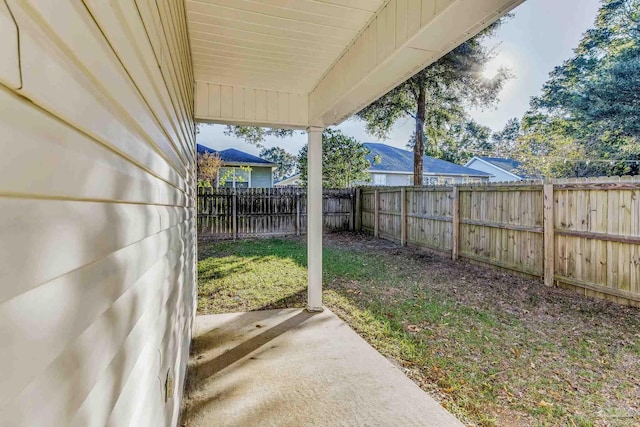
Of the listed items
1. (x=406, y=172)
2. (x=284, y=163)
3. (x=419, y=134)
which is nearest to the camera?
(x=419, y=134)

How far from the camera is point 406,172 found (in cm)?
1986

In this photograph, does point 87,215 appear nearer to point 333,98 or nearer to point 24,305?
point 24,305

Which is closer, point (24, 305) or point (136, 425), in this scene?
point (24, 305)

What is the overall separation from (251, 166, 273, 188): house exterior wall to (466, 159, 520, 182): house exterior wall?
14160 millimetres

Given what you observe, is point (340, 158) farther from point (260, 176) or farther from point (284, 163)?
point (284, 163)

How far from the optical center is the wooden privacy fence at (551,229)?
13.8ft

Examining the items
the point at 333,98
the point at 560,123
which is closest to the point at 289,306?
the point at 333,98

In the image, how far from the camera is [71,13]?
0.53 meters

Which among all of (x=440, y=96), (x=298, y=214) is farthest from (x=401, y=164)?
(x=298, y=214)

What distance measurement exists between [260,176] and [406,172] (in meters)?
8.48

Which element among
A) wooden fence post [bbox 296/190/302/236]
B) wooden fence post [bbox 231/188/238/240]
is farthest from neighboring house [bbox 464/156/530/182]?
wooden fence post [bbox 231/188/238/240]

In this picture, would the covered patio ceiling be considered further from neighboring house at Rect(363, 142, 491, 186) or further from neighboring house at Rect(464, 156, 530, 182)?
neighboring house at Rect(464, 156, 530, 182)

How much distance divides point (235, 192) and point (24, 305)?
977 cm

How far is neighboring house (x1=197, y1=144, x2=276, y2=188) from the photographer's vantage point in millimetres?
15556
